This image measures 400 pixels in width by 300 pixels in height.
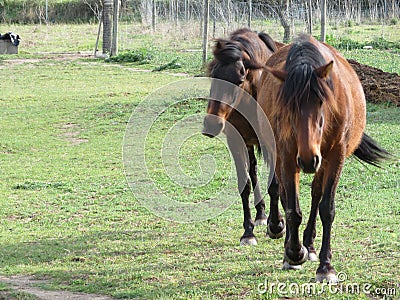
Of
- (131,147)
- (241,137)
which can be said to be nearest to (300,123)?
(241,137)

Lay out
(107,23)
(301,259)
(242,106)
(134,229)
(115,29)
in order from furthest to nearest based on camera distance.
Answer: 1. (107,23)
2. (115,29)
3. (134,229)
4. (242,106)
5. (301,259)

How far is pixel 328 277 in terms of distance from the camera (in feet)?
17.9

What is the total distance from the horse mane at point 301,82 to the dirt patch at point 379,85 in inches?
376

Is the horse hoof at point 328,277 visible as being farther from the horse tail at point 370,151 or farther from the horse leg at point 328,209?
the horse tail at point 370,151

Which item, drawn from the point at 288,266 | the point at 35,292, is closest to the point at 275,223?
the point at 288,266

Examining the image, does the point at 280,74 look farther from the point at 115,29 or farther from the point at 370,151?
the point at 115,29

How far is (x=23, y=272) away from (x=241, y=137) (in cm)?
253

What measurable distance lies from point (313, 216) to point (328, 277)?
2.12 feet

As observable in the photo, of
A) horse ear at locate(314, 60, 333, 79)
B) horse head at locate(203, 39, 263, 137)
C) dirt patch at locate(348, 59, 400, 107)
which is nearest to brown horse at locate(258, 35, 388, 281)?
horse ear at locate(314, 60, 333, 79)

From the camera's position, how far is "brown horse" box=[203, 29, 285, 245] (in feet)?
21.6

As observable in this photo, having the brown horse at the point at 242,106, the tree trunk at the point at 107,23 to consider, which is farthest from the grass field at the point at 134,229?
the tree trunk at the point at 107,23

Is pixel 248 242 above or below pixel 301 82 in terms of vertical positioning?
below

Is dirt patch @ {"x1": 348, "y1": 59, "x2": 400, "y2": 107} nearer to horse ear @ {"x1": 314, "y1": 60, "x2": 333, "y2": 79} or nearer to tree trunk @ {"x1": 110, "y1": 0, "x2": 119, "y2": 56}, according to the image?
horse ear @ {"x1": 314, "y1": 60, "x2": 333, "y2": 79}

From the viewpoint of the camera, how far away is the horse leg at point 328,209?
5.47m
